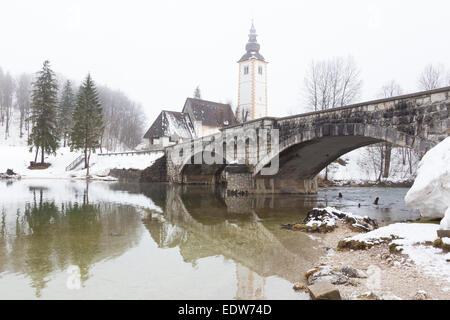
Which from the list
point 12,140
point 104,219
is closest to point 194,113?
point 12,140

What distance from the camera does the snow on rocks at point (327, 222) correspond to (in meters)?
8.73

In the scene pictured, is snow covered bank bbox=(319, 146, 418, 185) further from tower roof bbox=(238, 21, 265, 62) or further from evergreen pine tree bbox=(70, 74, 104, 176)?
evergreen pine tree bbox=(70, 74, 104, 176)

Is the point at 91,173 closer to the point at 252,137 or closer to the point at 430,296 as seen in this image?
the point at 252,137

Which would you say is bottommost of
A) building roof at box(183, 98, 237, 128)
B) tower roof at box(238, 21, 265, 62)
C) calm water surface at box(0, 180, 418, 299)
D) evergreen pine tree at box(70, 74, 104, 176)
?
calm water surface at box(0, 180, 418, 299)

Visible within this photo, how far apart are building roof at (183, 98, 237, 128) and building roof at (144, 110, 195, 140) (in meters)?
1.70

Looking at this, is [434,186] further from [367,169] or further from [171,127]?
[171,127]

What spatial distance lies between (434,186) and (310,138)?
8439 mm

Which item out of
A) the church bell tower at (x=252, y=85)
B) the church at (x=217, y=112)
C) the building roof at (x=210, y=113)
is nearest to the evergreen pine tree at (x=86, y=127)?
the church at (x=217, y=112)

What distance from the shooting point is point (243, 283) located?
15.8ft

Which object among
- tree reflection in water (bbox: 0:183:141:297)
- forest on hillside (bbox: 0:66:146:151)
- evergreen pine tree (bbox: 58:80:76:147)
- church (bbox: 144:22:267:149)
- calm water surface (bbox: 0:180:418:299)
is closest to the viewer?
calm water surface (bbox: 0:180:418:299)

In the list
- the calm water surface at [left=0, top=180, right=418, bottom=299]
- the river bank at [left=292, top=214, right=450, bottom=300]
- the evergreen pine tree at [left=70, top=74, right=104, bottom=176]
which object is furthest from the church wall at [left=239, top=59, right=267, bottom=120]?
the river bank at [left=292, top=214, right=450, bottom=300]

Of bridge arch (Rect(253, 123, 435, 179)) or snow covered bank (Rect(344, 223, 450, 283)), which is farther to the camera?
bridge arch (Rect(253, 123, 435, 179))

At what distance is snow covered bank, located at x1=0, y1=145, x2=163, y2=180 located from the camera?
34.5 meters

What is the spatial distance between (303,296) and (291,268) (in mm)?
1311
